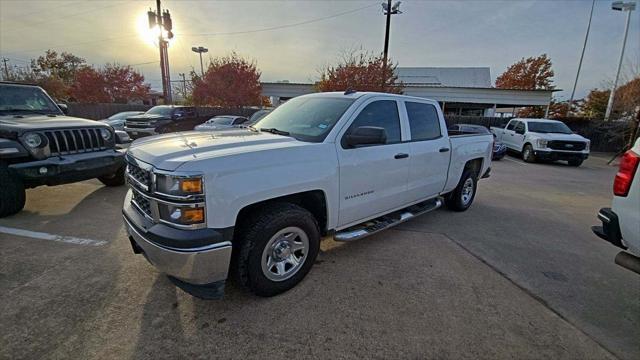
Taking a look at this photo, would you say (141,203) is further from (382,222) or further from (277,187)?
(382,222)

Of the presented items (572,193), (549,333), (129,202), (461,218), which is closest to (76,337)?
(129,202)

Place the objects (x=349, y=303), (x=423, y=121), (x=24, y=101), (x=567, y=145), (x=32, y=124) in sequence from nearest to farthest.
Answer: (x=349, y=303) → (x=423, y=121) → (x=32, y=124) → (x=24, y=101) → (x=567, y=145)

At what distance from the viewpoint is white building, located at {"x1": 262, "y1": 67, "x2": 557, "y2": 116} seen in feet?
78.0

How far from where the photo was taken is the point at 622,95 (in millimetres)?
15812

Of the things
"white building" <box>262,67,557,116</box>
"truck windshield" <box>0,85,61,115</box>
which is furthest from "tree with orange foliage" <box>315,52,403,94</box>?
"truck windshield" <box>0,85,61,115</box>

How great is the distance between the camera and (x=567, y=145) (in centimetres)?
1185

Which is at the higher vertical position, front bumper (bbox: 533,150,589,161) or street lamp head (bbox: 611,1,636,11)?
street lamp head (bbox: 611,1,636,11)

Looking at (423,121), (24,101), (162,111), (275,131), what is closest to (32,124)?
(24,101)

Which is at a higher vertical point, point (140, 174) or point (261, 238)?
point (140, 174)

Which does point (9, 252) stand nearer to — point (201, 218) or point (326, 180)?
point (201, 218)

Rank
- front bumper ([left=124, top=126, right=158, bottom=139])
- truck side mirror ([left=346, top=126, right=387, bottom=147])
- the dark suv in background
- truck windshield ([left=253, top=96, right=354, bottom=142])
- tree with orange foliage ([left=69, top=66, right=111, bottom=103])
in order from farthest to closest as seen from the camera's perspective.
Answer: tree with orange foliage ([left=69, top=66, right=111, bottom=103]) → the dark suv in background → front bumper ([left=124, top=126, right=158, bottom=139]) → truck windshield ([left=253, top=96, right=354, bottom=142]) → truck side mirror ([left=346, top=126, right=387, bottom=147])

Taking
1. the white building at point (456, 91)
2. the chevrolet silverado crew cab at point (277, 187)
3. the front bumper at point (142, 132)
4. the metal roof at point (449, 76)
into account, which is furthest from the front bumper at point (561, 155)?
the metal roof at point (449, 76)

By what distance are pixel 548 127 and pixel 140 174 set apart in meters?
16.2

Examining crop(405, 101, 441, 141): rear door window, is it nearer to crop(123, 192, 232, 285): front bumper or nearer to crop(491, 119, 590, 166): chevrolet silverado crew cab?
crop(123, 192, 232, 285): front bumper
